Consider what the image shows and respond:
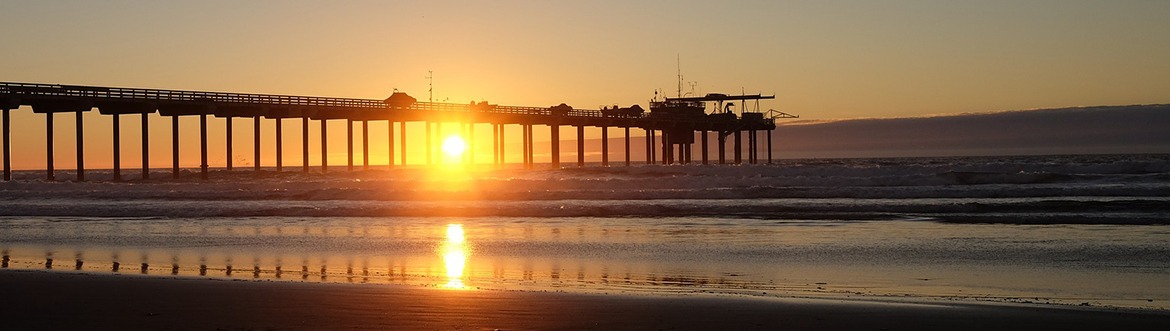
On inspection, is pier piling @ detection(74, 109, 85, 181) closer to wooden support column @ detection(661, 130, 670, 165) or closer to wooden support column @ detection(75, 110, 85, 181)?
wooden support column @ detection(75, 110, 85, 181)

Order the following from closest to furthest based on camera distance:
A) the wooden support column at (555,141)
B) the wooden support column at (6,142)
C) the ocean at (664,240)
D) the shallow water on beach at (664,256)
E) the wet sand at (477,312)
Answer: the wet sand at (477,312) < the shallow water on beach at (664,256) < the ocean at (664,240) < the wooden support column at (6,142) < the wooden support column at (555,141)

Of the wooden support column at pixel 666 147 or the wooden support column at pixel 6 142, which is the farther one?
the wooden support column at pixel 666 147

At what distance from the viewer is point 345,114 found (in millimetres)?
59219

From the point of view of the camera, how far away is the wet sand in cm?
853

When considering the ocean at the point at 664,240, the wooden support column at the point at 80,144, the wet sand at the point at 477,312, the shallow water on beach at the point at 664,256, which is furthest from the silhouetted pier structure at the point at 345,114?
the wet sand at the point at 477,312

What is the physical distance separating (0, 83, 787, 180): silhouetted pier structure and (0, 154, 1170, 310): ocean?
45.1 feet

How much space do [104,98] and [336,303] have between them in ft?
140

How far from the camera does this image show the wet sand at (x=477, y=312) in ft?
28.0

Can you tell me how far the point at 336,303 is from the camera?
32.2 ft

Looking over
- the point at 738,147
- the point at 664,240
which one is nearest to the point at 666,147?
the point at 738,147

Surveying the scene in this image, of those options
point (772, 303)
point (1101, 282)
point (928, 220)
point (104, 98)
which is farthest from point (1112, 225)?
point (104, 98)

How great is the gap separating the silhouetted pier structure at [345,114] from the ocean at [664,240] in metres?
13.7

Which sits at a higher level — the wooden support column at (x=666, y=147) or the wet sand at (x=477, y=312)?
the wooden support column at (x=666, y=147)

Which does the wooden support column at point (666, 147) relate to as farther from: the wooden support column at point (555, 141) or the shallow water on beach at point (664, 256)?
the shallow water on beach at point (664, 256)
